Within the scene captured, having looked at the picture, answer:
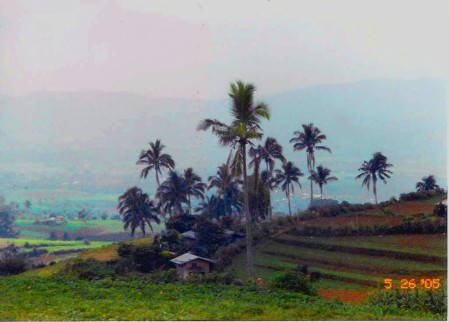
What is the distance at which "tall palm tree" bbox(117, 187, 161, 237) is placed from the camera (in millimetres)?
9289

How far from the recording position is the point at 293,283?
8.47m

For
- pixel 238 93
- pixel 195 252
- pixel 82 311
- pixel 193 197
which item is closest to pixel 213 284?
pixel 195 252

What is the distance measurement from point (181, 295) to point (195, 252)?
1344 millimetres

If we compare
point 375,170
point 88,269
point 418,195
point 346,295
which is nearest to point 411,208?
point 418,195

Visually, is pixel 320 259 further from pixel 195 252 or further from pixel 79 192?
pixel 79 192

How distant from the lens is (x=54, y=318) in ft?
22.9

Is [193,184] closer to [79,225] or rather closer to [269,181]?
[269,181]

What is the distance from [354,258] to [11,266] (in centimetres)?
548

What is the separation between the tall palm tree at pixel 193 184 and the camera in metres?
9.17

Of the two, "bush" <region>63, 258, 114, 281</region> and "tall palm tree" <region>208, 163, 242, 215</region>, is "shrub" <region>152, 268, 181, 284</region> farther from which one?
"tall palm tree" <region>208, 163, 242, 215</region>

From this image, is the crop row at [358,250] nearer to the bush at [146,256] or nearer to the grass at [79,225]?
the bush at [146,256]

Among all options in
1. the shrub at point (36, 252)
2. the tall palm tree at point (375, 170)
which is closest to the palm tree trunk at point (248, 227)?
the tall palm tree at point (375, 170)
